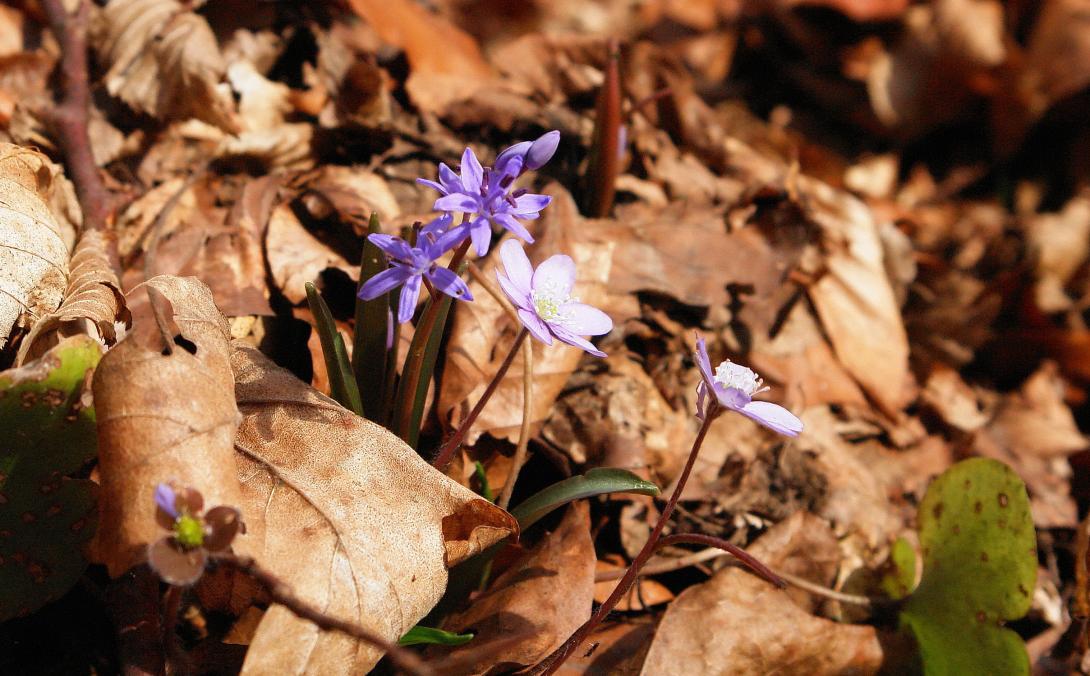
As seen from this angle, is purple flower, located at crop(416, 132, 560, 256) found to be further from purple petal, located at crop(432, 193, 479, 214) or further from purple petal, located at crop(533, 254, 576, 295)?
purple petal, located at crop(533, 254, 576, 295)

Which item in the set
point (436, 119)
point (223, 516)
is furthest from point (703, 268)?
point (223, 516)

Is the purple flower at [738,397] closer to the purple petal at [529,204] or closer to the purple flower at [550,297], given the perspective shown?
the purple flower at [550,297]

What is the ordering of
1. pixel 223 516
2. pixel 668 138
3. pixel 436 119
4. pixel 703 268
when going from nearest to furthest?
pixel 223 516
pixel 703 268
pixel 436 119
pixel 668 138

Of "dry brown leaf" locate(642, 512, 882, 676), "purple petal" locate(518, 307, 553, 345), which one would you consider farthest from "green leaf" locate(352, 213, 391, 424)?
"dry brown leaf" locate(642, 512, 882, 676)

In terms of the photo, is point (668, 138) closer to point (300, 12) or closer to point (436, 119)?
point (436, 119)

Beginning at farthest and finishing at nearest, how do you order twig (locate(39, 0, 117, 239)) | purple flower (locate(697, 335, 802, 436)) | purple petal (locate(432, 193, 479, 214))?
twig (locate(39, 0, 117, 239)) → purple flower (locate(697, 335, 802, 436)) → purple petal (locate(432, 193, 479, 214))

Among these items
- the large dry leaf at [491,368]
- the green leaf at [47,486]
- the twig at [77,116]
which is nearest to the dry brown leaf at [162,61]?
the twig at [77,116]

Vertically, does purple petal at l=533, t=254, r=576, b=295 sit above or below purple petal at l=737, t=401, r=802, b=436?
above
